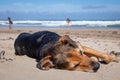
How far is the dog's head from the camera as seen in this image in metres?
6.18

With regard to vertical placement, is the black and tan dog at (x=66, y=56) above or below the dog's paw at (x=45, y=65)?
above

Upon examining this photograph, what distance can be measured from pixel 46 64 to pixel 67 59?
2.00ft

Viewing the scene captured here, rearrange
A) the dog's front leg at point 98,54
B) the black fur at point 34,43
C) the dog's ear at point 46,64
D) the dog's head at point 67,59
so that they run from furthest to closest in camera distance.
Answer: the black fur at point 34,43 < the dog's front leg at point 98,54 < the dog's ear at point 46,64 < the dog's head at point 67,59

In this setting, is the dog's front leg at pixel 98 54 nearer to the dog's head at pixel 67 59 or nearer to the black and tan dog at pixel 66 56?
the black and tan dog at pixel 66 56

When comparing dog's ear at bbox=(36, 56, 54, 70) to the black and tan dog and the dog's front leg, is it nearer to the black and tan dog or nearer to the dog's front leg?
the black and tan dog

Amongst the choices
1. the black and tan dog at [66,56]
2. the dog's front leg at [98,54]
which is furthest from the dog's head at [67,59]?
the dog's front leg at [98,54]

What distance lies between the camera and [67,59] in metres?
6.16

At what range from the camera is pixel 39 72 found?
623cm

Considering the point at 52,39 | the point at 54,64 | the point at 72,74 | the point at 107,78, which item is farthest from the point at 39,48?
the point at 107,78

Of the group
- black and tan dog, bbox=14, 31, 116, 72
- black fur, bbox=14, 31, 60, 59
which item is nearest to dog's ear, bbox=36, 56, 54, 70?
black and tan dog, bbox=14, 31, 116, 72

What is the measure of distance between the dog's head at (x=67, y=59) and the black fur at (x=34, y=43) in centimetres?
55

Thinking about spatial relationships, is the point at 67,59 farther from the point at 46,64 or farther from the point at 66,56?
the point at 46,64

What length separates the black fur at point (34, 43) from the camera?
294 inches

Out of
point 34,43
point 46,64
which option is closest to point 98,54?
point 46,64
